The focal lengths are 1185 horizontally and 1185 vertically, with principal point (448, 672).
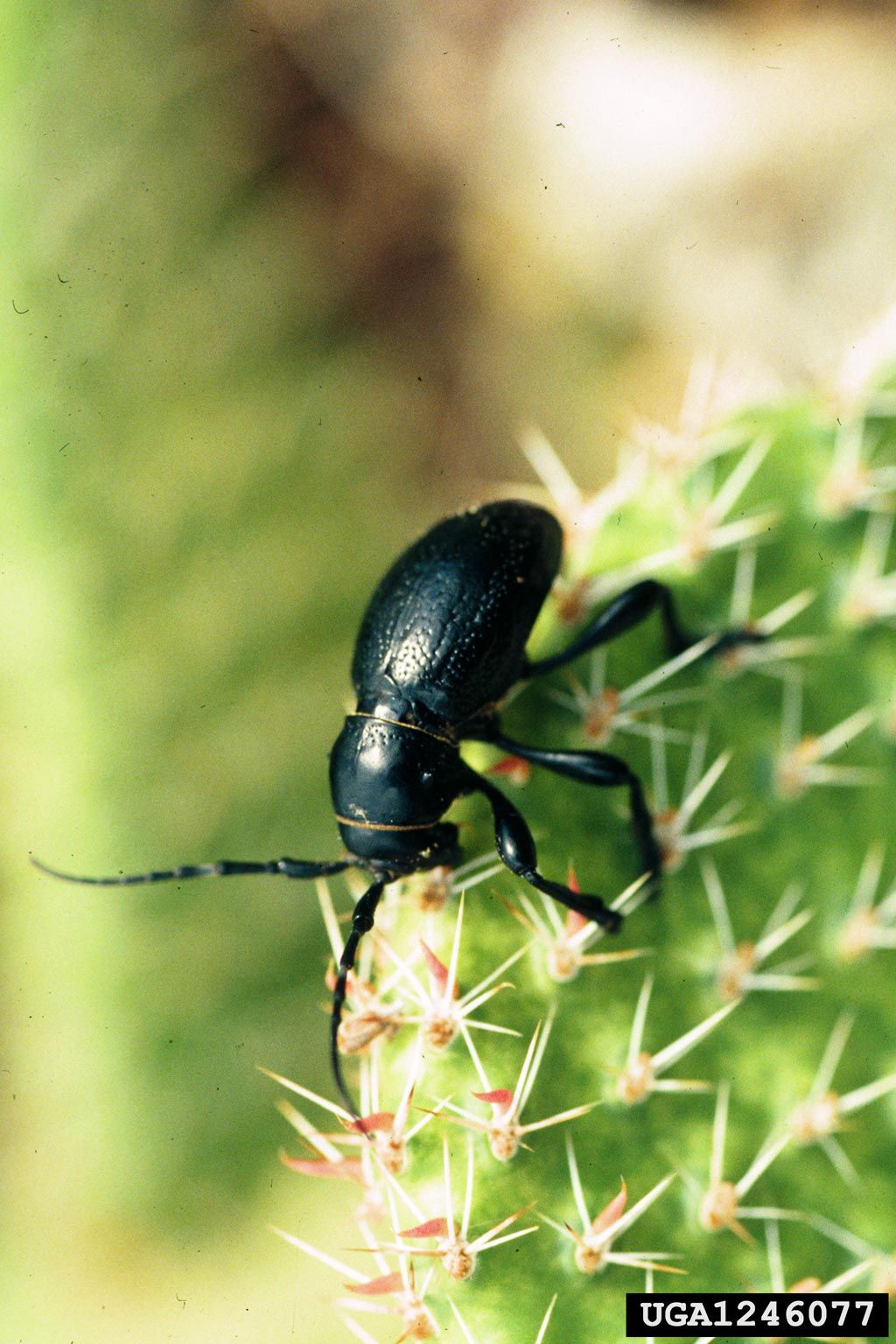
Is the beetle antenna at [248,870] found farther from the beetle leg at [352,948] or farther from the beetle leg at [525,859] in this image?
the beetle leg at [525,859]

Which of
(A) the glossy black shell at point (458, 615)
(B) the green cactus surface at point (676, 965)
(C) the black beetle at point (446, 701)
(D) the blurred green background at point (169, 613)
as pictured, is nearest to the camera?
(B) the green cactus surface at point (676, 965)

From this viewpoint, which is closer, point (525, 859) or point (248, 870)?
point (525, 859)

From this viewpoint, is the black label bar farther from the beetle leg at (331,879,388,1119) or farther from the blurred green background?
the blurred green background

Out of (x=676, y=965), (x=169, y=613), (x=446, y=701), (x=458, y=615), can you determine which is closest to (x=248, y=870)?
(x=446, y=701)

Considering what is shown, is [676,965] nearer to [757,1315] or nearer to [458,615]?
[757,1315]

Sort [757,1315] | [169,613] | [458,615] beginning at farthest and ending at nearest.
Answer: [169,613] < [458,615] < [757,1315]

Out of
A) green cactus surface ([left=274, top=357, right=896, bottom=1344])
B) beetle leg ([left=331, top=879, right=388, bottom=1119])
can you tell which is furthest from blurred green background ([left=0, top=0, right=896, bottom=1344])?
beetle leg ([left=331, top=879, right=388, bottom=1119])

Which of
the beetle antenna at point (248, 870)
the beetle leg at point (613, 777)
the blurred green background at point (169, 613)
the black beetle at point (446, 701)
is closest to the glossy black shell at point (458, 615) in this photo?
the black beetle at point (446, 701)

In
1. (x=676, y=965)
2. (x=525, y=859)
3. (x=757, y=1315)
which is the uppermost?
(x=525, y=859)
